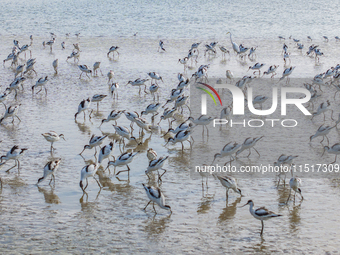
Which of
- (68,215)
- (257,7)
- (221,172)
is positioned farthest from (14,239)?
(257,7)

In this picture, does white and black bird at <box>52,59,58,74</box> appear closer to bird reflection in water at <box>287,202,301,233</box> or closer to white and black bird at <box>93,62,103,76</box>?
white and black bird at <box>93,62,103,76</box>

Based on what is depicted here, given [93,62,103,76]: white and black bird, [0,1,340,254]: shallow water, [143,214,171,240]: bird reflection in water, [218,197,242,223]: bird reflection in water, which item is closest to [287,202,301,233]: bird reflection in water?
[0,1,340,254]: shallow water

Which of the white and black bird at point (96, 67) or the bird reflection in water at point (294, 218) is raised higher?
the white and black bird at point (96, 67)

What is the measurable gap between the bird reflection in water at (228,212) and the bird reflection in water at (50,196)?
3.18 metres

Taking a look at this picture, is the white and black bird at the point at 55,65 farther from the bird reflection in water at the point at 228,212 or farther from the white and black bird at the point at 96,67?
the bird reflection in water at the point at 228,212

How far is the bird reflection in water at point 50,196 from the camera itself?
9.56m

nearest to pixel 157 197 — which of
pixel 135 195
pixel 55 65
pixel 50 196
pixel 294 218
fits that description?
pixel 135 195

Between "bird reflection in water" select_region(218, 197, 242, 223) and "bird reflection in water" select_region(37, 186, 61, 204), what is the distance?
3.18m

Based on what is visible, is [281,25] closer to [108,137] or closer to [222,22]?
[222,22]

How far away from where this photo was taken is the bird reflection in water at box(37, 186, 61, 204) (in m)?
9.56

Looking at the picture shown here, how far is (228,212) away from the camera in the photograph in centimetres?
929

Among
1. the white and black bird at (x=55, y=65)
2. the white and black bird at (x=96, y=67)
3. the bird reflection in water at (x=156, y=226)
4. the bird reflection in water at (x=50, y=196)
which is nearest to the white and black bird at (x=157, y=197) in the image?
the bird reflection in water at (x=156, y=226)

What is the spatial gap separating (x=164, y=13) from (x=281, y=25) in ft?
41.2

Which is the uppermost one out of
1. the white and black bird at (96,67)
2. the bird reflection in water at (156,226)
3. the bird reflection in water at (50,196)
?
the white and black bird at (96,67)
